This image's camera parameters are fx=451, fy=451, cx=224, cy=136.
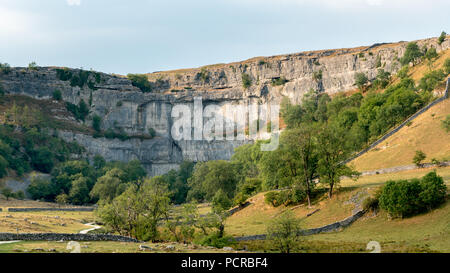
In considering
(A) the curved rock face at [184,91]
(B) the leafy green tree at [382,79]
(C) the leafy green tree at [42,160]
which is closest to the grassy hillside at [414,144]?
(B) the leafy green tree at [382,79]

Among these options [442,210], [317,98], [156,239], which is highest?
[317,98]

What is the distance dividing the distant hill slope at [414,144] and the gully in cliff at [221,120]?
53.5 m

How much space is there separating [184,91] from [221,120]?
13.6m

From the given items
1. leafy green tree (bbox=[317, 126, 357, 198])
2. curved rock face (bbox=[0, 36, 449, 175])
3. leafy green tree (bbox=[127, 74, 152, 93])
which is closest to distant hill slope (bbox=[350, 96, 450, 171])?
leafy green tree (bbox=[317, 126, 357, 198])

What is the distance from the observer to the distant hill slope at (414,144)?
54.3 metres

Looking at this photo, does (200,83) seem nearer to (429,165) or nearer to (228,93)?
(228,93)

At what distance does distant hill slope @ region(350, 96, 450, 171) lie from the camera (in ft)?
178

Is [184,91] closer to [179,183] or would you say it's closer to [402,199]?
[179,183]

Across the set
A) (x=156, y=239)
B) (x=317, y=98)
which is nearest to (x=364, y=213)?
(x=156, y=239)

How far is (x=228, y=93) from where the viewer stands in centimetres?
12650

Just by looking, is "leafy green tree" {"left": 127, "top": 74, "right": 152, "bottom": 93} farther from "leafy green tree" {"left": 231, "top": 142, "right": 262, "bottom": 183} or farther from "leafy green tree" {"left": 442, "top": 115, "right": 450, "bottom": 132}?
"leafy green tree" {"left": 442, "top": 115, "right": 450, "bottom": 132}

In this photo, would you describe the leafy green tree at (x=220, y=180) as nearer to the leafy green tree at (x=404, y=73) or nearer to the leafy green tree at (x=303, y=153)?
the leafy green tree at (x=303, y=153)

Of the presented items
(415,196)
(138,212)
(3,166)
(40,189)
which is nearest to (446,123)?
(415,196)

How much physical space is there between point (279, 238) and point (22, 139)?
8103 centimetres
